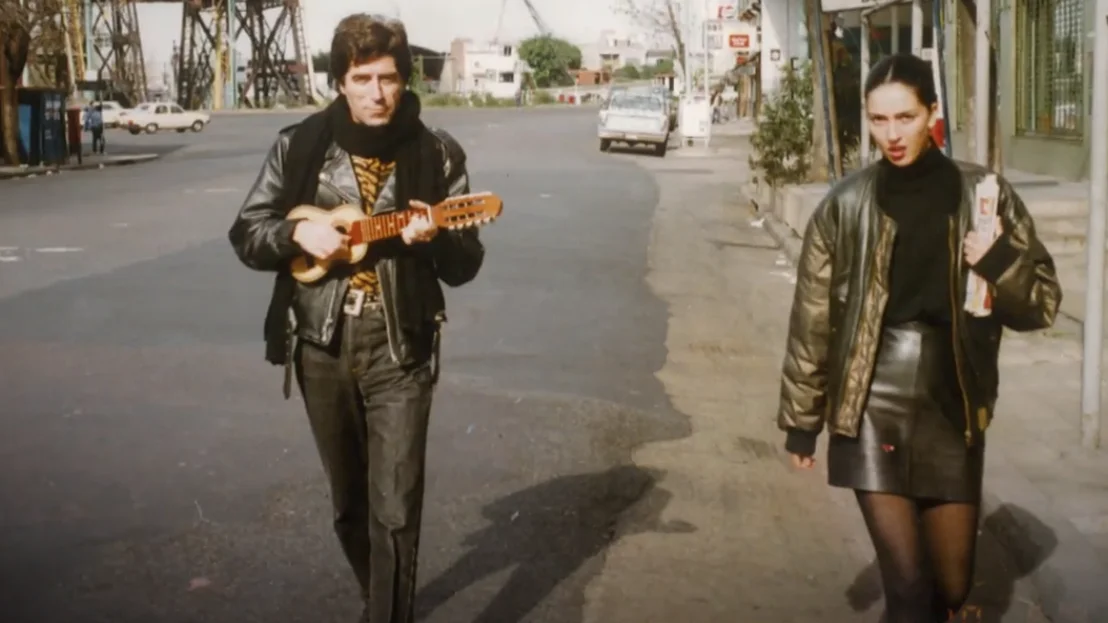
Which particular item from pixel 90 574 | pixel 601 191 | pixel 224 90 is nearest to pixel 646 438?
pixel 90 574

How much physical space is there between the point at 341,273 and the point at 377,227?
0.62 feet

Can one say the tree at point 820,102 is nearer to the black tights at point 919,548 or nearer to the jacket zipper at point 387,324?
the jacket zipper at point 387,324

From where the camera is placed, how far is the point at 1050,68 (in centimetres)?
2036

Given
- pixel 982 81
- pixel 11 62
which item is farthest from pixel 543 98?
pixel 982 81

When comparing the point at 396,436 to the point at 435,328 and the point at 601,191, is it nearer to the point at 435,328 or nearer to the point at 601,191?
the point at 435,328

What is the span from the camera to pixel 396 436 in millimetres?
4250

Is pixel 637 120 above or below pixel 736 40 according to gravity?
below

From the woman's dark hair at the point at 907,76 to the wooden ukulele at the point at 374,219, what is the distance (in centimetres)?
103

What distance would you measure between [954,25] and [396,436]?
21054 millimetres

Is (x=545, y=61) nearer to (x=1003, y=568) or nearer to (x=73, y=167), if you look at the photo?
(x=73, y=167)

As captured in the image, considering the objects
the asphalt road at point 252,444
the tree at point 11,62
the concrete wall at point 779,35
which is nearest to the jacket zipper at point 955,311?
the asphalt road at point 252,444

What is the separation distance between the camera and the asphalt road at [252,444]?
5.36 metres

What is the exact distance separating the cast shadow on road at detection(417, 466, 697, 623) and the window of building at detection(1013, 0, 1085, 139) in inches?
534

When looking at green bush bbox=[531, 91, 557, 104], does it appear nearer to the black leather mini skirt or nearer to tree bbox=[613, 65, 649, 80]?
tree bbox=[613, 65, 649, 80]
